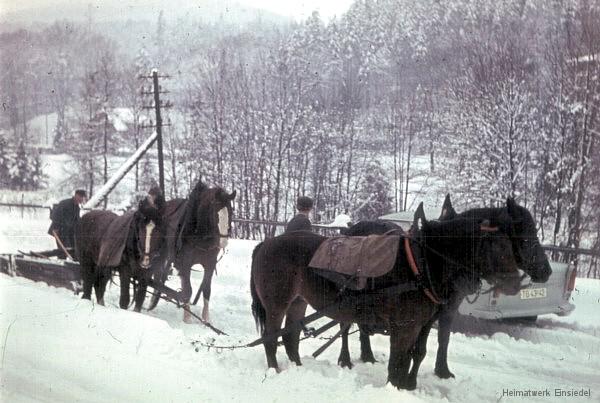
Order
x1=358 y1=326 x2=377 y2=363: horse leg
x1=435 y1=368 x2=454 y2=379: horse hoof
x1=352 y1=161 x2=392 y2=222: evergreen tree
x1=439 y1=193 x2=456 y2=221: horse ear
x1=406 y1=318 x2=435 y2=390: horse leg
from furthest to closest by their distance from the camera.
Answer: x1=352 y1=161 x2=392 y2=222: evergreen tree → x1=358 y1=326 x2=377 y2=363: horse leg → x1=435 y1=368 x2=454 y2=379: horse hoof → x1=439 y1=193 x2=456 y2=221: horse ear → x1=406 y1=318 x2=435 y2=390: horse leg

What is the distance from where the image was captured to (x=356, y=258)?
474 cm

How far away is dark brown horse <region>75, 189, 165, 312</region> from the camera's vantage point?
7398mm

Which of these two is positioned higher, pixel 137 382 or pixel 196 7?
pixel 196 7

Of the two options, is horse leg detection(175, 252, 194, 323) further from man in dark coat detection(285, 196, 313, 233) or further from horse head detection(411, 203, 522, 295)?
horse head detection(411, 203, 522, 295)

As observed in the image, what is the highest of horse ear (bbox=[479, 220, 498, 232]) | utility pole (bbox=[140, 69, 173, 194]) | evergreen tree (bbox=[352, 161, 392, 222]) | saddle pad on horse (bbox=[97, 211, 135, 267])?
utility pole (bbox=[140, 69, 173, 194])

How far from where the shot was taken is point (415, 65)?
28.3ft

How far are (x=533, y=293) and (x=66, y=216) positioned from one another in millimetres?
7864

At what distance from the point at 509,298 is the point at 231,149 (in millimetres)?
6100

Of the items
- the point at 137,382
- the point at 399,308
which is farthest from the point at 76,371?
the point at 399,308

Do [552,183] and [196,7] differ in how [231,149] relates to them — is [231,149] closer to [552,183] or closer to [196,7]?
[196,7]

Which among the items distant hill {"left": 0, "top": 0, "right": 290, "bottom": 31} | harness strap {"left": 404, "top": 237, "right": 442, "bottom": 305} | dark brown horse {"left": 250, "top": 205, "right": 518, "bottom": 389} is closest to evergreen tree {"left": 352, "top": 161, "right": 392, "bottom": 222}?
distant hill {"left": 0, "top": 0, "right": 290, "bottom": 31}

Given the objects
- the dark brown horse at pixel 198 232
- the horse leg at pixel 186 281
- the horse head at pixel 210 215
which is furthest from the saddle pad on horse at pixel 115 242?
the horse leg at pixel 186 281

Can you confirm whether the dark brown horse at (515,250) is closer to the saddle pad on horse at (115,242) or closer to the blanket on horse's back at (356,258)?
the blanket on horse's back at (356,258)

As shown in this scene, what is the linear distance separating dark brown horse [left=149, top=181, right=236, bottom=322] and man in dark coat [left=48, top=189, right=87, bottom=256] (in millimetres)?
2099
